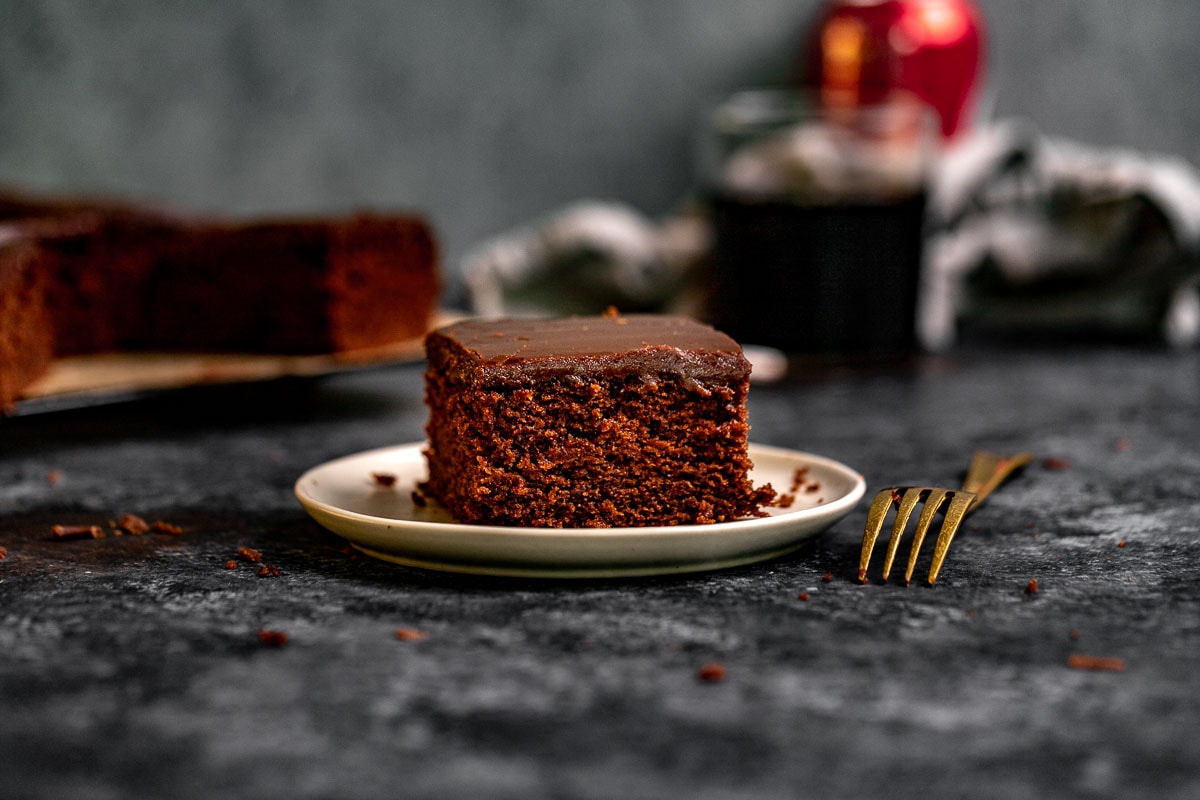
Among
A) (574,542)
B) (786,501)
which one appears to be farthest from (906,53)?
(574,542)

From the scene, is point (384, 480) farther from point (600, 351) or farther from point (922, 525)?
point (922, 525)

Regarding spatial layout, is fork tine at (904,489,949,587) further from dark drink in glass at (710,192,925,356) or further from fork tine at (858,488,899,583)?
dark drink in glass at (710,192,925,356)

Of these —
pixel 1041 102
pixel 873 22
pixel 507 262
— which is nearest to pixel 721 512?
pixel 507 262

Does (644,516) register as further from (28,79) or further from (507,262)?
(28,79)

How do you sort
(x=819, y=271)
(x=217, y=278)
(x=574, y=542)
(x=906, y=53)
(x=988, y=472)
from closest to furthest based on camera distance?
1. (x=574, y=542)
2. (x=988, y=472)
3. (x=217, y=278)
4. (x=819, y=271)
5. (x=906, y=53)

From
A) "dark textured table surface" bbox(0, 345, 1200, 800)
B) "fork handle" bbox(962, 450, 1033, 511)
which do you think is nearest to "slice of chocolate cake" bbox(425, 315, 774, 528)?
"dark textured table surface" bbox(0, 345, 1200, 800)
